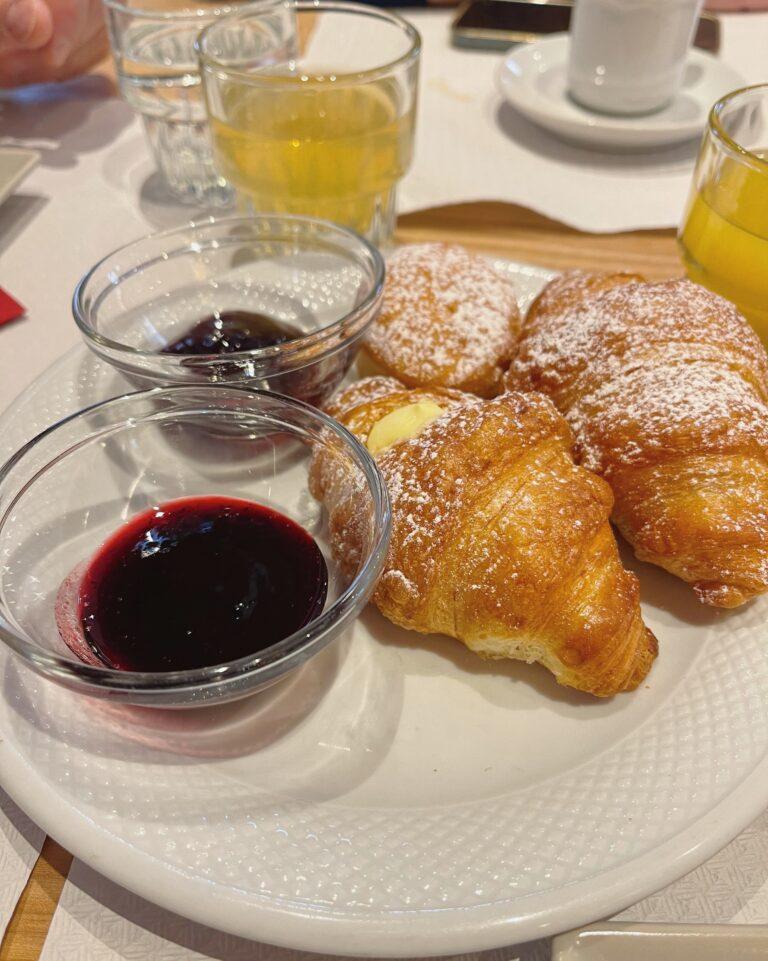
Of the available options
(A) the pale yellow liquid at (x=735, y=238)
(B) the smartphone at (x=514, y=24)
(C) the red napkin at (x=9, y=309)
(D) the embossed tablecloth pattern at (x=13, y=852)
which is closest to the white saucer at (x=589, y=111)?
(B) the smartphone at (x=514, y=24)

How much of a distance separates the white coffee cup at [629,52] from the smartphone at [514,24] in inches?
24.0

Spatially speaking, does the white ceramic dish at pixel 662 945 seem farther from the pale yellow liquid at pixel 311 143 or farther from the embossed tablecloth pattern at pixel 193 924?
the pale yellow liquid at pixel 311 143

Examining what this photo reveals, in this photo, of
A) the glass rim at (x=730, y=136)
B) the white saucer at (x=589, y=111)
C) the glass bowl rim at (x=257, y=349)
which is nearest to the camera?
the glass bowl rim at (x=257, y=349)

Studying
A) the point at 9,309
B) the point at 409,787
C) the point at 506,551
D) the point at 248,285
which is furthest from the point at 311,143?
the point at 409,787

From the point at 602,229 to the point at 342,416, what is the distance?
116cm

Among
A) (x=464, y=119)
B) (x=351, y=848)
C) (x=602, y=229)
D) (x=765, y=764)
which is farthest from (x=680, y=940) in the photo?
(x=464, y=119)

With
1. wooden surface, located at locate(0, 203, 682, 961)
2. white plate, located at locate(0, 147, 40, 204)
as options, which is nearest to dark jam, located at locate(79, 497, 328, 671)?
wooden surface, located at locate(0, 203, 682, 961)

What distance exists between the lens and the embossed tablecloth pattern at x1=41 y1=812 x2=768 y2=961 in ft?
2.96

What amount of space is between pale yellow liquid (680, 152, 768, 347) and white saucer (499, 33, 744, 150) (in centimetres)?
→ 81

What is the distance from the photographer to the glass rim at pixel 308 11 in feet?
5.66

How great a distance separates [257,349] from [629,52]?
5.30 feet

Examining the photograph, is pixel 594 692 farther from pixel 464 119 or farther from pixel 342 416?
pixel 464 119

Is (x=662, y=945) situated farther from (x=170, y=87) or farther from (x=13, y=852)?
(x=170, y=87)

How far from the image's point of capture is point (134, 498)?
1285 millimetres
